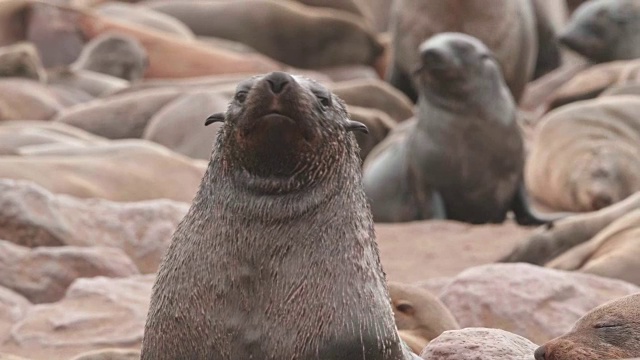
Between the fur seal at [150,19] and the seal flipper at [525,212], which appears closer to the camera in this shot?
the seal flipper at [525,212]

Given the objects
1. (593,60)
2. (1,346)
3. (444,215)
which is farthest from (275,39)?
(1,346)

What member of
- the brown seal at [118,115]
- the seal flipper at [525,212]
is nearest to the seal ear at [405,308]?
the seal flipper at [525,212]

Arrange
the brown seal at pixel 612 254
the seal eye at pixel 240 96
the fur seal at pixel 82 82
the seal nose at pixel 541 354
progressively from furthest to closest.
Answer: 1. the fur seal at pixel 82 82
2. the brown seal at pixel 612 254
3. the seal nose at pixel 541 354
4. the seal eye at pixel 240 96

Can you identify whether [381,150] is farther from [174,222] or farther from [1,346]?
[1,346]

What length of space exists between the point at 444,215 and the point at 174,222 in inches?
123

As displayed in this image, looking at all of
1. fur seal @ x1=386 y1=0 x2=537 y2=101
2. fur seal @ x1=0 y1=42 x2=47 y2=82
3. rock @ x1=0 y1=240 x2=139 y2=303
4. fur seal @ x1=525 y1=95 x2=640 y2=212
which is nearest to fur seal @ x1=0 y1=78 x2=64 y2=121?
fur seal @ x1=0 y1=42 x2=47 y2=82

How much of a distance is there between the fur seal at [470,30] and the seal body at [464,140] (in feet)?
18.0

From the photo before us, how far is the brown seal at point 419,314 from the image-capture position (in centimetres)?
542

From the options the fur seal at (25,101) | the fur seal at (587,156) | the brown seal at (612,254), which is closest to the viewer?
the brown seal at (612,254)

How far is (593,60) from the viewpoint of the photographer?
697 inches

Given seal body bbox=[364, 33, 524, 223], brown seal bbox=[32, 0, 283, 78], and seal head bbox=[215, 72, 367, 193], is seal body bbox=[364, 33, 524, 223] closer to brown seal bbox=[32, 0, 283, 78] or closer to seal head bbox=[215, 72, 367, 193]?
seal head bbox=[215, 72, 367, 193]

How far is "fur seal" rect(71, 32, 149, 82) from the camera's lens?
17406mm

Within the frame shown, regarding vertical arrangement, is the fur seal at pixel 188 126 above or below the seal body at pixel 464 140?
below

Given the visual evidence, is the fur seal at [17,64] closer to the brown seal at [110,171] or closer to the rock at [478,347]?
the brown seal at [110,171]
